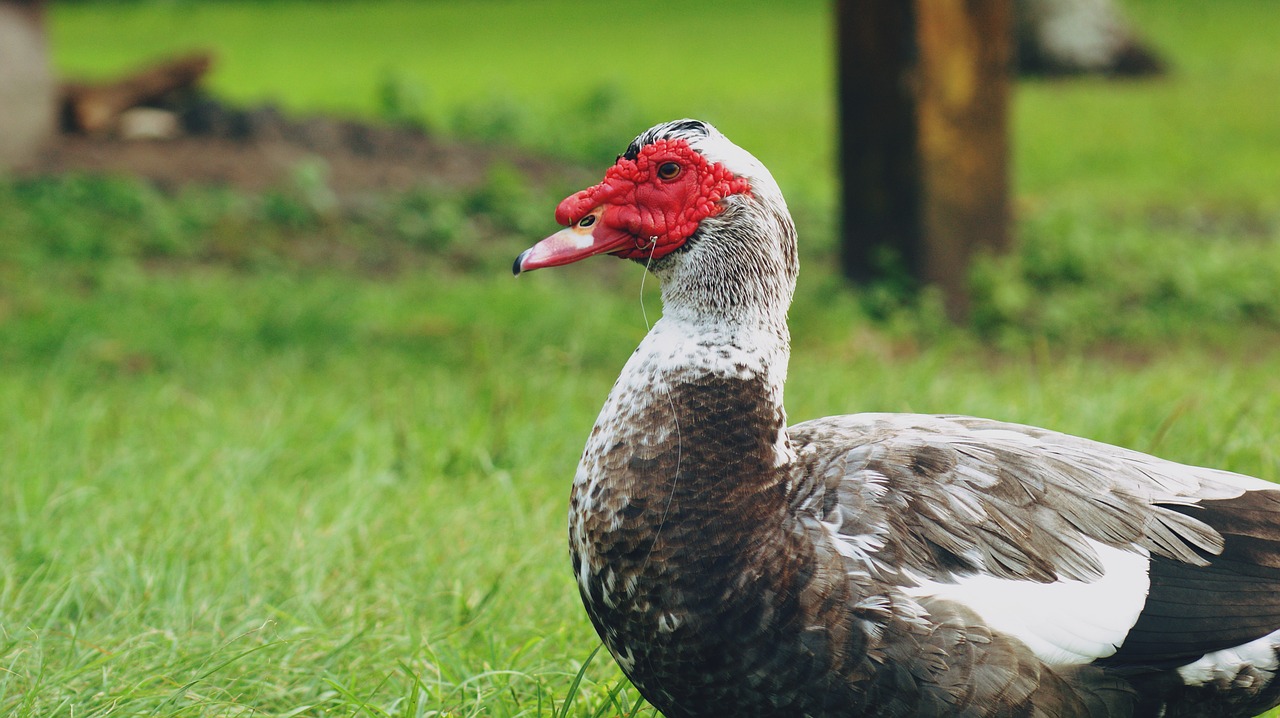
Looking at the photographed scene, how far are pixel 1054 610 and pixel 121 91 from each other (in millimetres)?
9166

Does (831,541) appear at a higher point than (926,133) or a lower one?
lower

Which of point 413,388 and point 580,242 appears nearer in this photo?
point 580,242

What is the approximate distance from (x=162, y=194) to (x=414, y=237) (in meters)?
1.78

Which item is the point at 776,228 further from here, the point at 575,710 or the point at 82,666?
the point at 82,666

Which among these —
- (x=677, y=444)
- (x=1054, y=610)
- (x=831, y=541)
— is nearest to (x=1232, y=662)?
(x=1054, y=610)

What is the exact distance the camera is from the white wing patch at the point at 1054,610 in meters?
2.15

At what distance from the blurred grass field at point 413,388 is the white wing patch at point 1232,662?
3.50 feet

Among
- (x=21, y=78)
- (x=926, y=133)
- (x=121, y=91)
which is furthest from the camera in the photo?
(x=121, y=91)

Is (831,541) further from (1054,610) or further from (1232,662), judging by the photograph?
(1232,662)

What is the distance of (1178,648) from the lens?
2.20 m

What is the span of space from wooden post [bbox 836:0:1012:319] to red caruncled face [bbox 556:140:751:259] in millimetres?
3743

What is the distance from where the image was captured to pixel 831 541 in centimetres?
221

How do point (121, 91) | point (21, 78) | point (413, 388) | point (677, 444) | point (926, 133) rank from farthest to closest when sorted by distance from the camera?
point (121, 91), point (21, 78), point (926, 133), point (413, 388), point (677, 444)

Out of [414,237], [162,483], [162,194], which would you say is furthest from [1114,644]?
[162,194]
